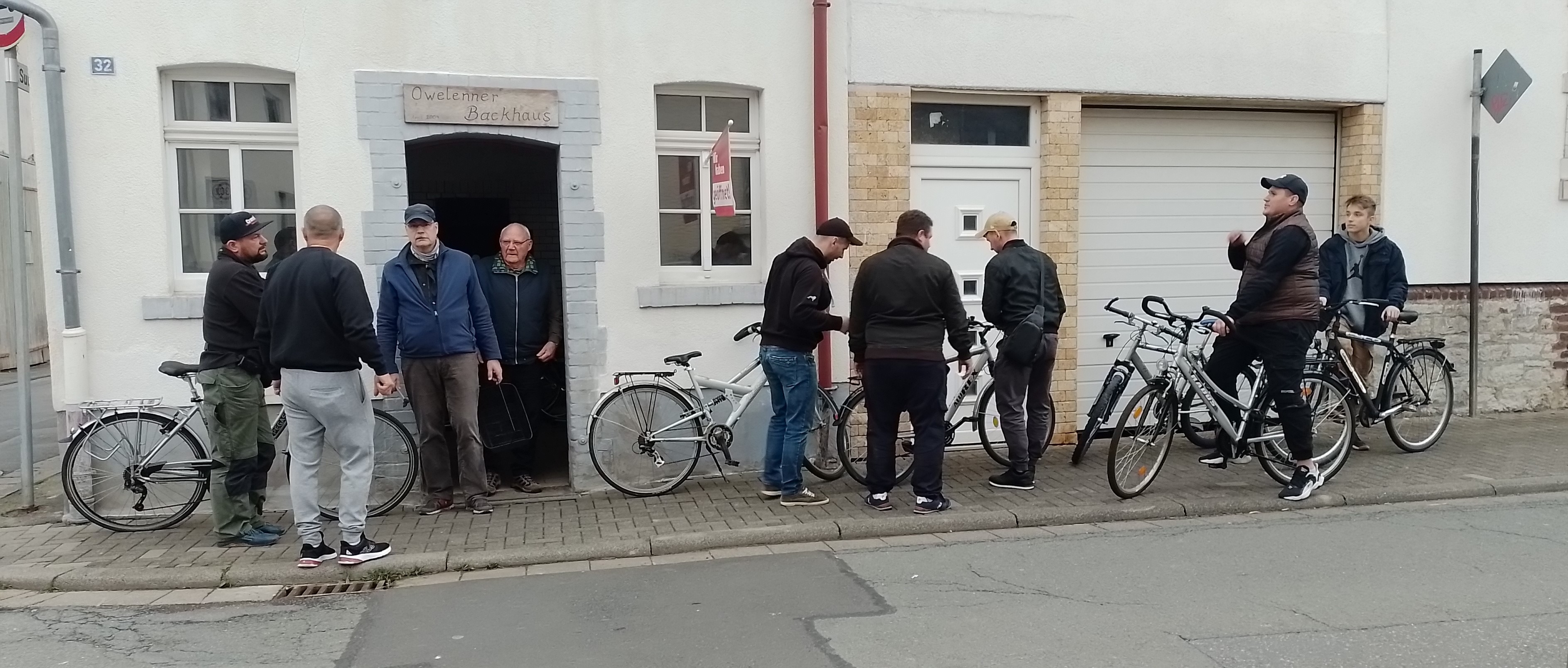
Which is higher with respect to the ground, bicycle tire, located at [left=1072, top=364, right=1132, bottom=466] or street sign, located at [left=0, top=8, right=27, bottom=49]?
street sign, located at [left=0, top=8, right=27, bottom=49]

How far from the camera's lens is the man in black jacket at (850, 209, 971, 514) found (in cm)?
611

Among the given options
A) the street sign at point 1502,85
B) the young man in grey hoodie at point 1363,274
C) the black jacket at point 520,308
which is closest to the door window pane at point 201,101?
the black jacket at point 520,308

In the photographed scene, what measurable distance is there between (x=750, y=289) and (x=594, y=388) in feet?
4.21

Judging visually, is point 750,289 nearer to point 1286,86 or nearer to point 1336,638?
point 1336,638

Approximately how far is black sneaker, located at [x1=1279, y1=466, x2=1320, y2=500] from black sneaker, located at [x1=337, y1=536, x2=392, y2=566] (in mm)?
5416

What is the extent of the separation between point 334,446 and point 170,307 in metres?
1.88

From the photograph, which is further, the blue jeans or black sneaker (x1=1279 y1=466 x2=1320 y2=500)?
black sneaker (x1=1279 y1=466 x2=1320 y2=500)

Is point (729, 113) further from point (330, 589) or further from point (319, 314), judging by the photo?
point (330, 589)

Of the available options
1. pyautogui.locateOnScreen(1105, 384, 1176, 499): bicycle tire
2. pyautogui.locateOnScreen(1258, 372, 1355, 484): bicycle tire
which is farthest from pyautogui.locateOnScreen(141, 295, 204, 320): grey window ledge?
pyautogui.locateOnScreen(1258, 372, 1355, 484): bicycle tire

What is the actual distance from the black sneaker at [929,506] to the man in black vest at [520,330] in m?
2.66

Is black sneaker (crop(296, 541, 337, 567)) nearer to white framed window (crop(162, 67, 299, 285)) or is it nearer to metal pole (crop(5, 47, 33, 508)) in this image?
white framed window (crop(162, 67, 299, 285))

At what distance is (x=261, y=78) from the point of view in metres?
6.71

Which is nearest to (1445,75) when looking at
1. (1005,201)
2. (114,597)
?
(1005,201)

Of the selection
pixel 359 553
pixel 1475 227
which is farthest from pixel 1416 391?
pixel 359 553
